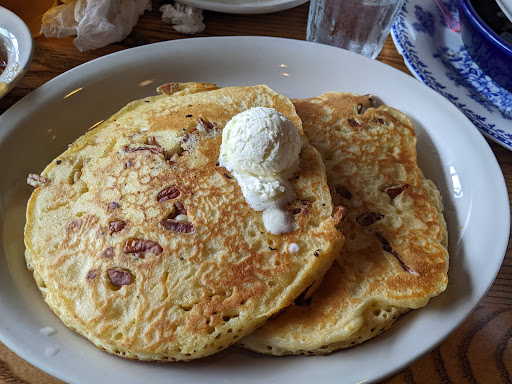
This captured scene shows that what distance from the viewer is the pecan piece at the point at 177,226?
Answer: 48.6 inches

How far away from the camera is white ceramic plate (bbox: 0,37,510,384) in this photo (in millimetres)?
1124

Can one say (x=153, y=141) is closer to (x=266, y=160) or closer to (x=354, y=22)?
(x=266, y=160)

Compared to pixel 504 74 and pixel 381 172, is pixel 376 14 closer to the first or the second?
pixel 504 74

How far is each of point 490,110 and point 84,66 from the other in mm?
1716

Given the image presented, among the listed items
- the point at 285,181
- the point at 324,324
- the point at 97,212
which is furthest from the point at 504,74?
the point at 97,212

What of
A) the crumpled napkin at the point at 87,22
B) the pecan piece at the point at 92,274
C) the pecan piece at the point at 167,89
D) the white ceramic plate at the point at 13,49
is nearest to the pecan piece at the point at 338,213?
the pecan piece at the point at 92,274

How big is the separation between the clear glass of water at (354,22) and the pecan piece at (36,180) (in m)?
1.43

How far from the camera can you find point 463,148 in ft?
5.28

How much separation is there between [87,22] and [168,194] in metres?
1.11

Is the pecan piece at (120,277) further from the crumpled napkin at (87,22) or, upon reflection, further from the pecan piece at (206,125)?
the crumpled napkin at (87,22)

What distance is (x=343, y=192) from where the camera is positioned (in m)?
1.41

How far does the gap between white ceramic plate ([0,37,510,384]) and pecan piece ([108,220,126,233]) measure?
0.94 feet

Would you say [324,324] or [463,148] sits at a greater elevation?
[463,148]

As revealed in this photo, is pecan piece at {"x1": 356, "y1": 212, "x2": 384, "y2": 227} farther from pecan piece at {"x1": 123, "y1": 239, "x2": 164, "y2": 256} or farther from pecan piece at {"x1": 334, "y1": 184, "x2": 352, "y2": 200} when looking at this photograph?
pecan piece at {"x1": 123, "y1": 239, "x2": 164, "y2": 256}
